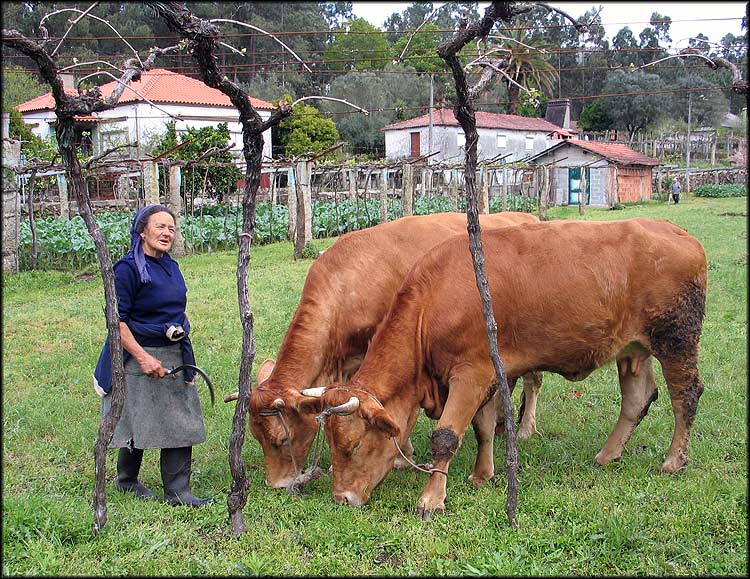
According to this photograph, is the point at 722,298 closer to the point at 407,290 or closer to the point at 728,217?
the point at 407,290

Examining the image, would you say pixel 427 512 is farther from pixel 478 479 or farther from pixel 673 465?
pixel 673 465

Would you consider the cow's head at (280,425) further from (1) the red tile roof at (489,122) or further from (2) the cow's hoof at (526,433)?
(1) the red tile roof at (489,122)

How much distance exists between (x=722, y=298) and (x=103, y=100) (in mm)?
10253

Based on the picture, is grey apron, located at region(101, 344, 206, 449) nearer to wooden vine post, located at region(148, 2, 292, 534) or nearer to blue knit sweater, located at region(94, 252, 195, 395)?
blue knit sweater, located at region(94, 252, 195, 395)

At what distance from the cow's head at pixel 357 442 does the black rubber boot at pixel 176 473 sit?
3.12ft

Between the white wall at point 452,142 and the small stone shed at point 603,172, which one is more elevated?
the white wall at point 452,142

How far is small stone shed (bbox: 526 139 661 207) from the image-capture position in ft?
131

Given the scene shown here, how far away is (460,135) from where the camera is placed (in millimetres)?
52156

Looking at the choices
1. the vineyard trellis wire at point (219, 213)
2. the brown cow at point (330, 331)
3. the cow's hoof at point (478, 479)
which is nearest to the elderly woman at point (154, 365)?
the brown cow at point (330, 331)

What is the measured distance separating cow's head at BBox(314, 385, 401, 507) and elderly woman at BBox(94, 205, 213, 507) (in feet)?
3.10

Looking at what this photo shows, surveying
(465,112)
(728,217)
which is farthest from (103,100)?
(728,217)

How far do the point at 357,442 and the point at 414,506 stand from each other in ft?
2.16

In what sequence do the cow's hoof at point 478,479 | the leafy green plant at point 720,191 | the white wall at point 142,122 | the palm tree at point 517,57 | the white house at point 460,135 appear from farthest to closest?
the white house at point 460,135, the leafy green plant at point 720,191, the white wall at point 142,122, the cow's hoof at point 478,479, the palm tree at point 517,57

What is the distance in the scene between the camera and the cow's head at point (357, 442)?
5.34 metres
